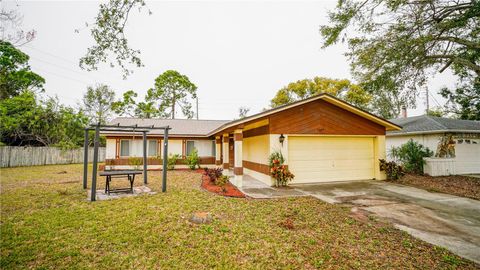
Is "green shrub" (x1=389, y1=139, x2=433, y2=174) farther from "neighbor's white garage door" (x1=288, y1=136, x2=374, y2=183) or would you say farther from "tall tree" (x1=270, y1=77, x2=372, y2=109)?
"tall tree" (x1=270, y1=77, x2=372, y2=109)

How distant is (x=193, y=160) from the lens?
15.1 m

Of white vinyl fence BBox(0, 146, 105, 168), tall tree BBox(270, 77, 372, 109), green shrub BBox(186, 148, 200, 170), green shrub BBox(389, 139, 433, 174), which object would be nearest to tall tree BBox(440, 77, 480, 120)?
tall tree BBox(270, 77, 372, 109)

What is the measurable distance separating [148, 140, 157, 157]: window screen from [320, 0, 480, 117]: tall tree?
42.3 feet

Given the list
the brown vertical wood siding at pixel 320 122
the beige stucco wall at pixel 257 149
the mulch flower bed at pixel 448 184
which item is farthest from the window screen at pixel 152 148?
the mulch flower bed at pixel 448 184

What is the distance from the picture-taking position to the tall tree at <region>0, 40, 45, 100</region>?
1182cm

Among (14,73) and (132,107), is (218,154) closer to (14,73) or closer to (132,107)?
(14,73)

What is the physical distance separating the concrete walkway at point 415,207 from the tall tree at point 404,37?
414 centimetres

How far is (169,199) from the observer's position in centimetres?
668

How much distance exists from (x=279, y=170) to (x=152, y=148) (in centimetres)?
1049

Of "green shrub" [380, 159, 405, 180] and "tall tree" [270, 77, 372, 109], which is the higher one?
"tall tree" [270, 77, 372, 109]

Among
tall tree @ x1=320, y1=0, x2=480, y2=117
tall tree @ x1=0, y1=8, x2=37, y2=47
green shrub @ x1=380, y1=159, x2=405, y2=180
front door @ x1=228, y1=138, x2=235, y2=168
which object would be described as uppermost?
tall tree @ x1=0, y1=8, x2=37, y2=47

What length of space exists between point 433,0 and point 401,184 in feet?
23.6

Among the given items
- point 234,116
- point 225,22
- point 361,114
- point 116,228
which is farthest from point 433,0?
point 234,116

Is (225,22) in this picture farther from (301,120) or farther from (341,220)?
(341,220)
